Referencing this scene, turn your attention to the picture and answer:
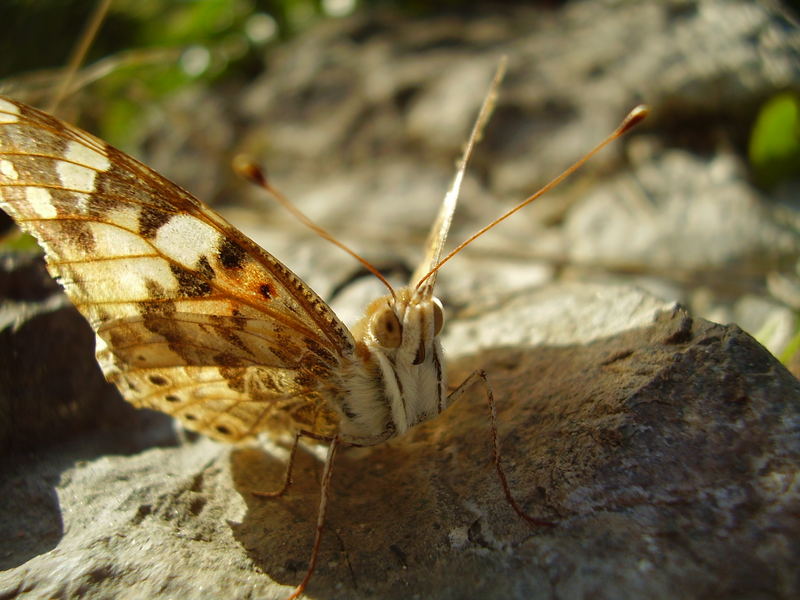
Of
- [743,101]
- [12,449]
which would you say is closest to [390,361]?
[12,449]

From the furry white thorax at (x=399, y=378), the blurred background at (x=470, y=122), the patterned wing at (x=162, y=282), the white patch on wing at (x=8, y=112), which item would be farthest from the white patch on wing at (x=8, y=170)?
the blurred background at (x=470, y=122)

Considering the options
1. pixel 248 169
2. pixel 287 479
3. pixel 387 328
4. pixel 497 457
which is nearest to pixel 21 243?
pixel 287 479

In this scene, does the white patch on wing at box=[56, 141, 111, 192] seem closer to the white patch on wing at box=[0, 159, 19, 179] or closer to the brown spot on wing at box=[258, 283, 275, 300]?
the white patch on wing at box=[0, 159, 19, 179]

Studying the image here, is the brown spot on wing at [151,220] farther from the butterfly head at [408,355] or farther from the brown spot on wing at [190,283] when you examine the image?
the butterfly head at [408,355]

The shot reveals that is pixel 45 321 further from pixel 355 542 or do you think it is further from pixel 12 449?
pixel 355 542

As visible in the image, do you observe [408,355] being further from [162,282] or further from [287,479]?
[162,282]

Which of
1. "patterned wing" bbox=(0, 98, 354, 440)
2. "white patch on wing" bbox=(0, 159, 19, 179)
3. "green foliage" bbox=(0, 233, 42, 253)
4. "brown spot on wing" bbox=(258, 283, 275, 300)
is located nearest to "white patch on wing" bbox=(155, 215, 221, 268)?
"patterned wing" bbox=(0, 98, 354, 440)
